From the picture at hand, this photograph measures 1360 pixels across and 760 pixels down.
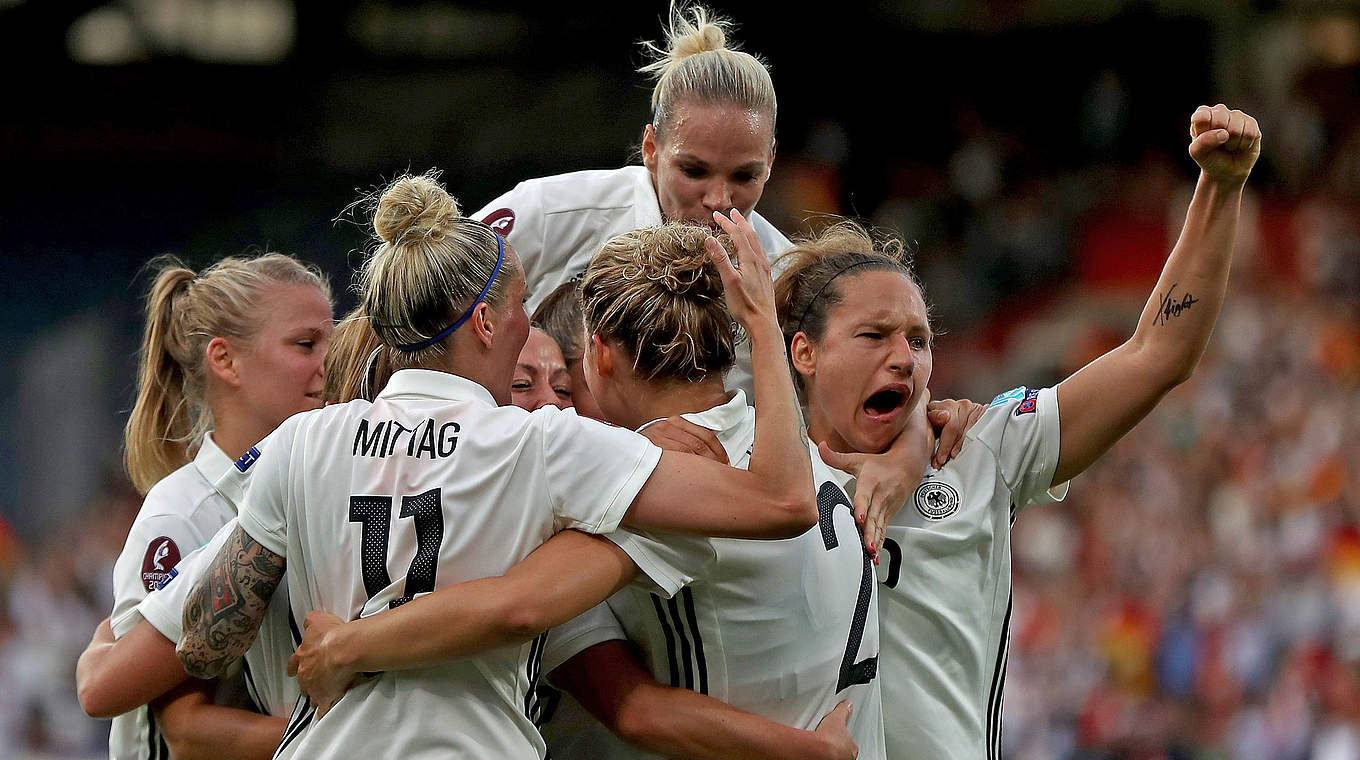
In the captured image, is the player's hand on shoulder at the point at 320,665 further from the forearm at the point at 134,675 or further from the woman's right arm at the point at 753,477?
the woman's right arm at the point at 753,477

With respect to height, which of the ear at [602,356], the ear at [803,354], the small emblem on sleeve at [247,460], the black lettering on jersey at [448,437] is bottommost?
the small emblem on sleeve at [247,460]

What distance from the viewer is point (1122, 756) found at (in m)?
8.91

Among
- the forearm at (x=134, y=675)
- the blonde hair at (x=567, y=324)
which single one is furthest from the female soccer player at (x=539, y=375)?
the forearm at (x=134, y=675)

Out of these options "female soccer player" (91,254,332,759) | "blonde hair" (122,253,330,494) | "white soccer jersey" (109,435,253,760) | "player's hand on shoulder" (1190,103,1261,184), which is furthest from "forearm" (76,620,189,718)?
"player's hand on shoulder" (1190,103,1261,184)

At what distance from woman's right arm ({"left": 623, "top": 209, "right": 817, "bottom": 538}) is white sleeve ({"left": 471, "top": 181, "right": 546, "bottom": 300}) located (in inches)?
62.4

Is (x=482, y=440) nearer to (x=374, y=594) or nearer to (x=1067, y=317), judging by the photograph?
(x=374, y=594)

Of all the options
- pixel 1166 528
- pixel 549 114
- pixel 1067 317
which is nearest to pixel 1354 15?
pixel 1067 317

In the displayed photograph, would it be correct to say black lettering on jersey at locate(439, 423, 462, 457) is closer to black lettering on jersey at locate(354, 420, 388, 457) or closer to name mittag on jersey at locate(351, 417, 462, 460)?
name mittag on jersey at locate(351, 417, 462, 460)

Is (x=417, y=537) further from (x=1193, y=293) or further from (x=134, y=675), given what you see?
(x=1193, y=293)

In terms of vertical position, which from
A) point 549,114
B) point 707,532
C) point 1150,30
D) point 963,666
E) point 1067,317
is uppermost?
point 1150,30

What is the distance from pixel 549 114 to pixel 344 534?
35.3 ft

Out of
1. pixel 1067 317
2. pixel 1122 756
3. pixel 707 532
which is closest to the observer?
pixel 707 532

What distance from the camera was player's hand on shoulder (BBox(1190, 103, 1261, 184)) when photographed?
116 inches

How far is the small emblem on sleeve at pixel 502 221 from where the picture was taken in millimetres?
3992
